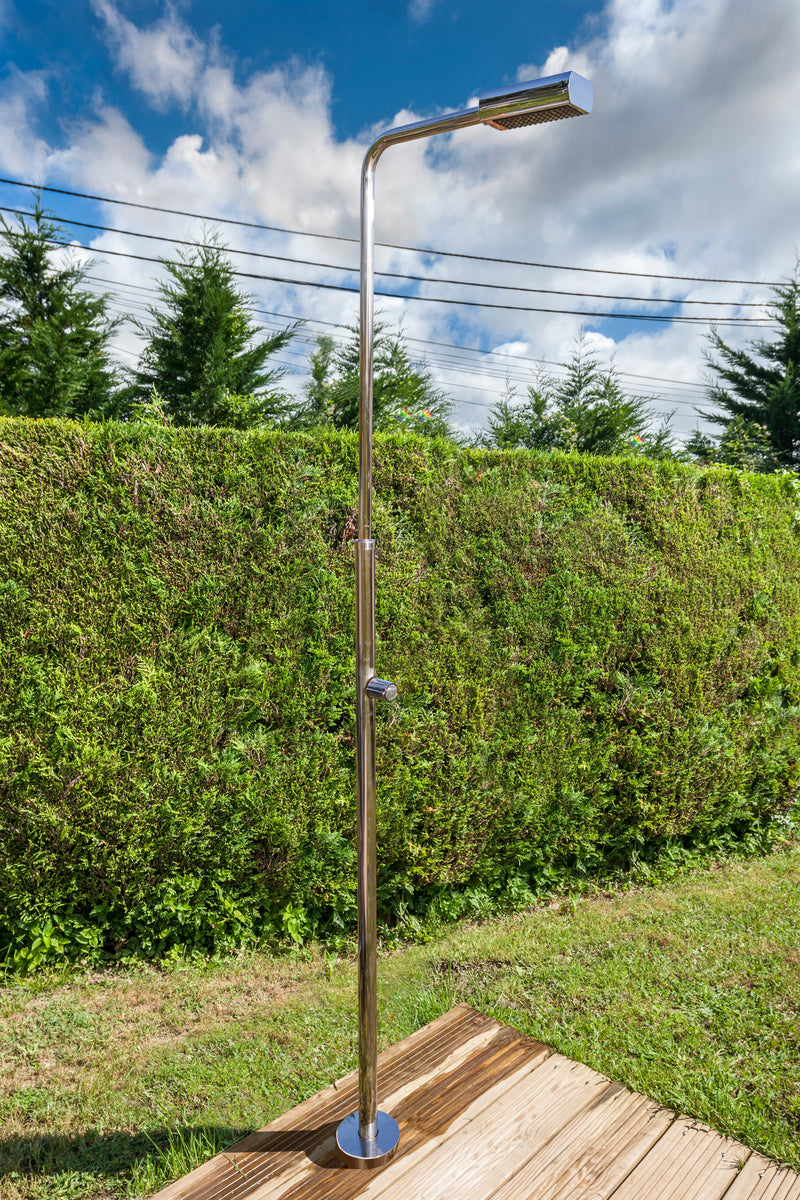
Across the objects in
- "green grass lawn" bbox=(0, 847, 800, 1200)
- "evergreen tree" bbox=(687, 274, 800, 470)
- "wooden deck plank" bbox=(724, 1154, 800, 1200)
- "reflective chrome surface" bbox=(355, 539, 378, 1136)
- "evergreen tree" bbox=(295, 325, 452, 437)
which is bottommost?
"green grass lawn" bbox=(0, 847, 800, 1200)

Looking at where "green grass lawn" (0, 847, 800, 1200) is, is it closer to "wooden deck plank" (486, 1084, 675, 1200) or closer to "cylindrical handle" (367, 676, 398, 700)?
"wooden deck plank" (486, 1084, 675, 1200)

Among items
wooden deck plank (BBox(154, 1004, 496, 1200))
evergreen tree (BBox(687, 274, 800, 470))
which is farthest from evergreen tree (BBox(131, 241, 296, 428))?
evergreen tree (BBox(687, 274, 800, 470))

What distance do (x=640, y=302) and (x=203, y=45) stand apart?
12.5 metres

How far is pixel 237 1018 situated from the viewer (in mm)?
2697

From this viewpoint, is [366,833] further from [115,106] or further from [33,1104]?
[115,106]

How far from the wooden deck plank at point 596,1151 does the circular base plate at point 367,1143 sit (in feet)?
0.84

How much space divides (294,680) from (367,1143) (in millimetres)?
1954

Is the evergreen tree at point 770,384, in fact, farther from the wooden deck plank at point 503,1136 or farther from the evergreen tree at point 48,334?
the wooden deck plank at point 503,1136

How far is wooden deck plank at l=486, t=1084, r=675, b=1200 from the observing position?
1.44m

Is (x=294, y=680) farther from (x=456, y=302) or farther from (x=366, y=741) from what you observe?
(x=456, y=302)

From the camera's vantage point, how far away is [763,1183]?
1.51m

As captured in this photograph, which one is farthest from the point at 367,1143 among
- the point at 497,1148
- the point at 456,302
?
the point at 456,302

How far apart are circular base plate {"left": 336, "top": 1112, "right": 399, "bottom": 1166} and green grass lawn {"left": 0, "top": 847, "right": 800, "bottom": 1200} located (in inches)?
25.2

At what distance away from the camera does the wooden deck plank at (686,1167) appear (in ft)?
4.78
